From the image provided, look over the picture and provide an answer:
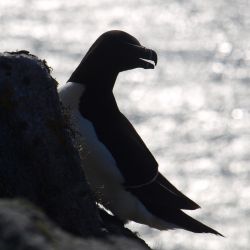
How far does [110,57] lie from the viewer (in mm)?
8867

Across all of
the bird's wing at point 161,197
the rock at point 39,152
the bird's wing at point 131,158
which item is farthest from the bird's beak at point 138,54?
the rock at point 39,152

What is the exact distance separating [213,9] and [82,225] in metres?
36.3

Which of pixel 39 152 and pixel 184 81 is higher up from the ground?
pixel 184 81

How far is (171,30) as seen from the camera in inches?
1529

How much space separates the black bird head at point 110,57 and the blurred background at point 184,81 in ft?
44.0

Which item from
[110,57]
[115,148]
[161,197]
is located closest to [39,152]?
[115,148]

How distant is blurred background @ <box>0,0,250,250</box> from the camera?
27.1 metres

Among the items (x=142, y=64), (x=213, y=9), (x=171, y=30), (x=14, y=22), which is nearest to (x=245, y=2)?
(x=213, y=9)

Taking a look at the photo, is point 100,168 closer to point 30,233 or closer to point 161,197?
point 161,197

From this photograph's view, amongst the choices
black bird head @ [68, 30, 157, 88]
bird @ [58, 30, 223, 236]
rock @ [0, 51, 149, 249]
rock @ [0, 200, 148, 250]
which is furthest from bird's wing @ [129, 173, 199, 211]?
rock @ [0, 200, 148, 250]


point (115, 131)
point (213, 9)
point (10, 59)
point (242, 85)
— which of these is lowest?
point (10, 59)

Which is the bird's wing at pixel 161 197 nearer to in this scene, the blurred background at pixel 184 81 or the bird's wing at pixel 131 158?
the bird's wing at pixel 131 158

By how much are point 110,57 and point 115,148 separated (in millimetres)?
674

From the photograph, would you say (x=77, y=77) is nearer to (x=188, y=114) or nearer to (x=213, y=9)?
(x=188, y=114)
